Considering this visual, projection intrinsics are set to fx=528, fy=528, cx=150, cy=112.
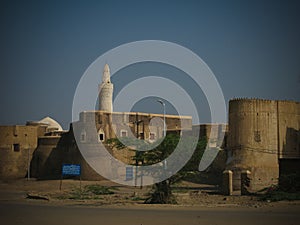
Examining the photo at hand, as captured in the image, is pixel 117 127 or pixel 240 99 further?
pixel 117 127

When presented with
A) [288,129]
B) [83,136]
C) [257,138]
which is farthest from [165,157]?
[83,136]

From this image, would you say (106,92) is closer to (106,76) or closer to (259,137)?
(106,76)

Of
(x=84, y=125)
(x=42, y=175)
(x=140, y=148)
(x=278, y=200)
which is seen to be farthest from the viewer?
(x=42, y=175)

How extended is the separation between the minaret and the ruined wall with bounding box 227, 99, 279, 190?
25.2 m

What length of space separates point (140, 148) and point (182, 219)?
48.0ft

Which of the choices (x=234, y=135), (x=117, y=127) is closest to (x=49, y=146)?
(x=117, y=127)

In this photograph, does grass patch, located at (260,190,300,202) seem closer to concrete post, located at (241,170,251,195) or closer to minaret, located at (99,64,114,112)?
concrete post, located at (241,170,251,195)

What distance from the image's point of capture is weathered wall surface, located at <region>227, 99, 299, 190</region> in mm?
33750

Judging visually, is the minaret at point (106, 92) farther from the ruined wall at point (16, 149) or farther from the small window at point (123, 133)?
the ruined wall at point (16, 149)

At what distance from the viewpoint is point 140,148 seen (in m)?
29.5

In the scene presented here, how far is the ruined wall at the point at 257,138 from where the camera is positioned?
3375cm

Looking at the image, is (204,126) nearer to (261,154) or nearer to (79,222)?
(261,154)

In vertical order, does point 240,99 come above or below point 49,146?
above

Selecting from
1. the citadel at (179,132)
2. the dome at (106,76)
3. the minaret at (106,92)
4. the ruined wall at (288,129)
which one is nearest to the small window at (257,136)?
the citadel at (179,132)
